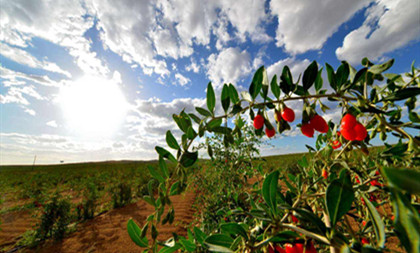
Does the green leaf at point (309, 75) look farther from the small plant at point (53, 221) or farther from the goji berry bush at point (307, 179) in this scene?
the small plant at point (53, 221)

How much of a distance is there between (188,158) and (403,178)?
482mm

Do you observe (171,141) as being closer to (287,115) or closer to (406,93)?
(287,115)

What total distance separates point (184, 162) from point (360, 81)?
0.69 metres

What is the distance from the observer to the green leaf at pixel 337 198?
0.40 m

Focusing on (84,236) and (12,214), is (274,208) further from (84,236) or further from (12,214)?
(12,214)

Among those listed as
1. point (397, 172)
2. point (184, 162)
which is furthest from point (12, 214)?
point (397, 172)

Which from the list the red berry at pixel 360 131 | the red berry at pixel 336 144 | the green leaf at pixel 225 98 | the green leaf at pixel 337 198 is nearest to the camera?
the green leaf at pixel 337 198

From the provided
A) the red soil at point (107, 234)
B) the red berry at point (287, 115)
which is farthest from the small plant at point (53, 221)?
the red berry at point (287, 115)

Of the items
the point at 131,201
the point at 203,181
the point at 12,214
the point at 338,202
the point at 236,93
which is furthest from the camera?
the point at 131,201

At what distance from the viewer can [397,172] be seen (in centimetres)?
23

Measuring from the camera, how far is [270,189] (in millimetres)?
532

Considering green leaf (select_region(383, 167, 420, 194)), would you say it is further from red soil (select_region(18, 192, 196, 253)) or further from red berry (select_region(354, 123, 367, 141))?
red soil (select_region(18, 192, 196, 253))

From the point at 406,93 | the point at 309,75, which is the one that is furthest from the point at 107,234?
the point at 406,93

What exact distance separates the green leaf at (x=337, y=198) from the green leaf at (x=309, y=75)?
0.37 m
